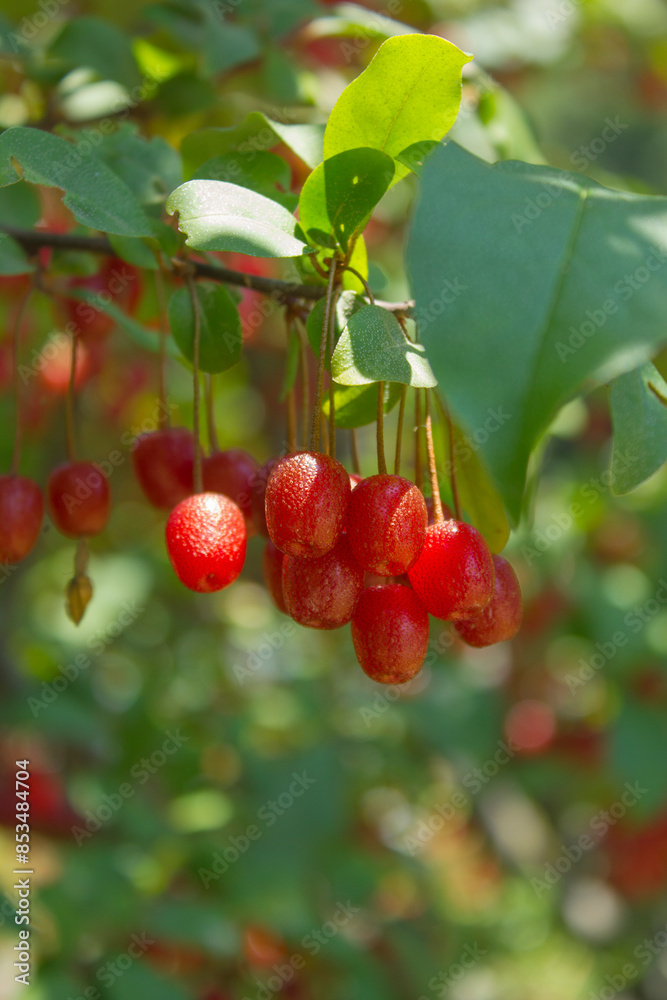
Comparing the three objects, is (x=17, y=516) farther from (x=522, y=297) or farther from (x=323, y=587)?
(x=522, y=297)

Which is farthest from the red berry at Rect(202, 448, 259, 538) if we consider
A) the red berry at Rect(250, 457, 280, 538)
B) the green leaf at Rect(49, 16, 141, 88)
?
the green leaf at Rect(49, 16, 141, 88)

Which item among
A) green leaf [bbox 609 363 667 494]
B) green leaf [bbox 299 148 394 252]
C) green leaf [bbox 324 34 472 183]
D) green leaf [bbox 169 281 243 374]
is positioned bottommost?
green leaf [bbox 169 281 243 374]

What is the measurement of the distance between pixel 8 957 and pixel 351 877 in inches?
37.2

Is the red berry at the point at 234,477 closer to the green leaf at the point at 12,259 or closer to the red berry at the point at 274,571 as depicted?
the red berry at the point at 274,571

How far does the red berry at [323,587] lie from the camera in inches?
31.1

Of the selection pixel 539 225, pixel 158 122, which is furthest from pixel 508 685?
pixel 539 225

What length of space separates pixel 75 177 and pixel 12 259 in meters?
0.26

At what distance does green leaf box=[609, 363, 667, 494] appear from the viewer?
80 centimetres

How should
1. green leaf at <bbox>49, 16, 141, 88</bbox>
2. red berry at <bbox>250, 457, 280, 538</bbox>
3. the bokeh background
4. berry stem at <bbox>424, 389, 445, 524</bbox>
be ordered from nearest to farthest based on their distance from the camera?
berry stem at <bbox>424, 389, 445, 524</bbox>
red berry at <bbox>250, 457, 280, 538</bbox>
green leaf at <bbox>49, 16, 141, 88</bbox>
the bokeh background

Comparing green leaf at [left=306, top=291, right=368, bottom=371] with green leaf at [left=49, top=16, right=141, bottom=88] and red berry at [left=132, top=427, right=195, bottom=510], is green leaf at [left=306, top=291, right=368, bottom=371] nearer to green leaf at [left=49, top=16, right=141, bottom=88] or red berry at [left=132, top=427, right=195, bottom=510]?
red berry at [left=132, top=427, right=195, bottom=510]

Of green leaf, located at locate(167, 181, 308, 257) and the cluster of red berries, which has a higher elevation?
green leaf, located at locate(167, 181, 308, 257)

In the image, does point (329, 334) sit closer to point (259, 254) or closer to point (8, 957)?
point (259, 254)

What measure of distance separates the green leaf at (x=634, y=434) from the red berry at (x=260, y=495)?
0.34 m

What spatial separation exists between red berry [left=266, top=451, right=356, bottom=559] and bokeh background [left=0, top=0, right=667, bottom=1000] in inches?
16.8
